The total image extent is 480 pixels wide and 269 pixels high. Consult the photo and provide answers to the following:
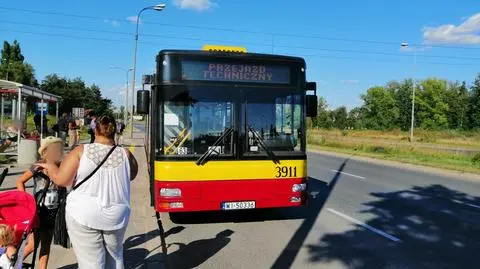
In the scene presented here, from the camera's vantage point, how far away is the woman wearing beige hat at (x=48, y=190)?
192 inches

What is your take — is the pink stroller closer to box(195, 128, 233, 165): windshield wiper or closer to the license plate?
box(195, 128, 233, 165): windshield wiper

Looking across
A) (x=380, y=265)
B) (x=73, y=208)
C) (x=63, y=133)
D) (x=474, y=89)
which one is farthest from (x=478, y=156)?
(x=474, y=89)

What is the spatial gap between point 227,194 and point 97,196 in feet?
14.3

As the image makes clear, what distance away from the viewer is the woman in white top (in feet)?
12.9

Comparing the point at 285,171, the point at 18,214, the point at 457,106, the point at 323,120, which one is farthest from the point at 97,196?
the point at 457,106

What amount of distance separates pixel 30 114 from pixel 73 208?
37.9 m

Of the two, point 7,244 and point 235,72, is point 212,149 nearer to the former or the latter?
point 235,72

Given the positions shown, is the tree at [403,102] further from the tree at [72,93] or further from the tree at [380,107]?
the tree at [72,93]

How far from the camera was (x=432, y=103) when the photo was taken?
378 feet

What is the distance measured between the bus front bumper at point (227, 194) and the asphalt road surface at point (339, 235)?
45 centimetres

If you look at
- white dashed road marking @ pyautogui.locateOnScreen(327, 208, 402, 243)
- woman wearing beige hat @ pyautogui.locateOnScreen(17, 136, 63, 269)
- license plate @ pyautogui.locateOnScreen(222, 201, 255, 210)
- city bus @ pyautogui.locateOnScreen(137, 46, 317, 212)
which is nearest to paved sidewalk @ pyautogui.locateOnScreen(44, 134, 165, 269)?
city bus @ pyautogui.locateOnScreen(137, 46, 317, 212)

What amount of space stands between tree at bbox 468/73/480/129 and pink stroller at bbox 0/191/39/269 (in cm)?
9224

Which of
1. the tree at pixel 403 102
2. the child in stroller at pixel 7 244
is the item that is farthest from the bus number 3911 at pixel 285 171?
the tree at pixel 403 102

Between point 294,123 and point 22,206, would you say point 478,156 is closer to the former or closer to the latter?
point 294,123
